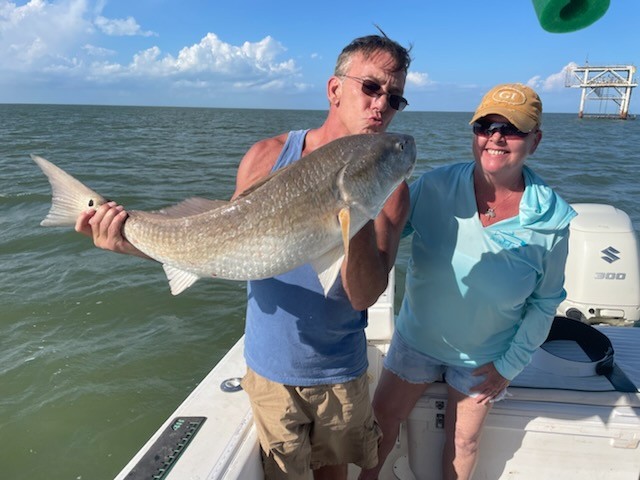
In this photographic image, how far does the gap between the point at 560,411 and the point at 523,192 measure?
1374 millimetres

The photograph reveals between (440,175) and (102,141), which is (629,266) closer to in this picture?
(440,175)

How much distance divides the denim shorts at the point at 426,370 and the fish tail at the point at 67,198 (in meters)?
1.95

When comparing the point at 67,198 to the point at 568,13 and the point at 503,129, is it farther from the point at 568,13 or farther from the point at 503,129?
the point at 568,13

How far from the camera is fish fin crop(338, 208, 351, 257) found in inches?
78.3

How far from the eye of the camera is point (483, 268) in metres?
2.65

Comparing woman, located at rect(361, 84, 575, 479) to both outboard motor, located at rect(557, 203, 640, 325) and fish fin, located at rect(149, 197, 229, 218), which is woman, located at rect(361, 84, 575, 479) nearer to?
fish fin, located at rect(149, 197, 229, 218)

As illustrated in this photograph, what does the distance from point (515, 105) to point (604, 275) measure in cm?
282

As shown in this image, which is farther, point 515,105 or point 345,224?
point 515,105

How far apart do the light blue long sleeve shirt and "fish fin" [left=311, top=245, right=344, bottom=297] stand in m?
0.82

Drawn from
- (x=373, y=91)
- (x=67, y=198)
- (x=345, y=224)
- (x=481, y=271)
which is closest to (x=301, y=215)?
(x=345, y=224)

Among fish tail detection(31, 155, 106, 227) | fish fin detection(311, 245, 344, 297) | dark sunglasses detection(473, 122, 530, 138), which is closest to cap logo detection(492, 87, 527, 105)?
dark sunglasses detection(473, 122, 530, 138)

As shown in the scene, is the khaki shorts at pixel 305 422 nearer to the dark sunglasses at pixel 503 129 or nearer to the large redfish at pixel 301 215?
the large redfish at pixel 301 215

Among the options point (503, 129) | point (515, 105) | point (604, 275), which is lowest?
point (604, 275)

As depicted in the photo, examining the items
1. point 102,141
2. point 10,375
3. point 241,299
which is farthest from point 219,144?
point 10,375
